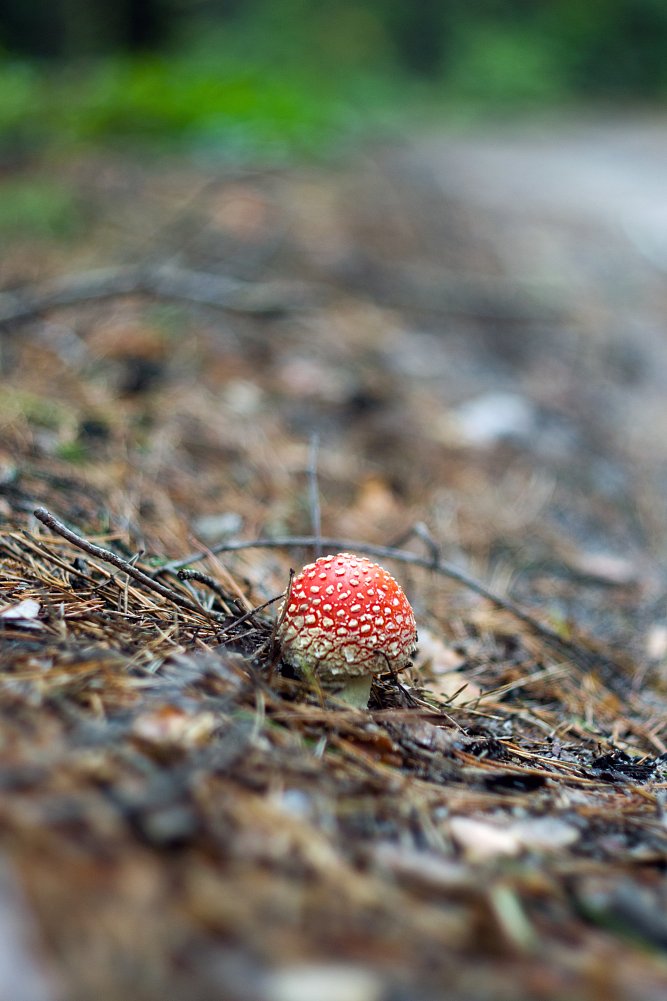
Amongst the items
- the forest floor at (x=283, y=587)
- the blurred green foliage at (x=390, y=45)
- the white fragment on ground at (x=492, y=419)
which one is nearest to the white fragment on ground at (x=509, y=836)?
the forest floor at (x=283, y=587)

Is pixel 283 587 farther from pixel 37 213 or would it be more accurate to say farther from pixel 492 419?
pixel 37 213

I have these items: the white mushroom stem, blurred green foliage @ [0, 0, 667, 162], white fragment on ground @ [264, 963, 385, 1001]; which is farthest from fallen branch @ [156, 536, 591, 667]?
blurred green foliage @ [0, 0, 667, 162]

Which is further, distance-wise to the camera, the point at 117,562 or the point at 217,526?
the point at 217,526

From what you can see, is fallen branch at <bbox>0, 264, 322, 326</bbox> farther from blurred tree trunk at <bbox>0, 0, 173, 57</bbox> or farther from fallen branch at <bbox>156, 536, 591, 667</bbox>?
blurred tree trunk at <bbox>0, 0, 173, 57</bbox>

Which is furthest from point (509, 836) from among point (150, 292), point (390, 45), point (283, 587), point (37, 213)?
point (390, 45)

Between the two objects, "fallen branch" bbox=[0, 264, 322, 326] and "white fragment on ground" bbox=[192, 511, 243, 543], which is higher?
"fallen branch" bbox=[0, 264, 322, 326]

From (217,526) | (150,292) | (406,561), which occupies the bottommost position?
(217,526)

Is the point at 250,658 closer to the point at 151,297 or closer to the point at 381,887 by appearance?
the point at 381,887
